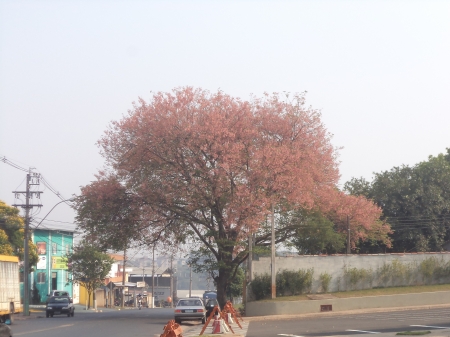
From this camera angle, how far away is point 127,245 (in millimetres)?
38812

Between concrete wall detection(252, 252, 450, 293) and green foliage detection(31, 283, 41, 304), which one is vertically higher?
concrete wall detection(252, 252, 450, 293)

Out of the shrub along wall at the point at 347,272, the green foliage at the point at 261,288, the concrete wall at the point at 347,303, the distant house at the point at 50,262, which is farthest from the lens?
the distant house at the point at 50,262

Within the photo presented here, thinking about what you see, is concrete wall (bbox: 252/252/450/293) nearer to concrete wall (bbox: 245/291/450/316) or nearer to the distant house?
concrete wall (bbox: 245/291/450/316)

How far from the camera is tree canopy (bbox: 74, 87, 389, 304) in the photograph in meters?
35.1

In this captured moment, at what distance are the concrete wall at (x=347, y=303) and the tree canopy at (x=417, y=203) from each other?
15.2 metres

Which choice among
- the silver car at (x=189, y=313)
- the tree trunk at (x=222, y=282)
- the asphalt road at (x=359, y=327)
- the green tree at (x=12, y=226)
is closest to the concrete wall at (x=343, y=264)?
the tree trunk at (x=222, y=282)

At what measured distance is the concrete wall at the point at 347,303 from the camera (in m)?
34.7

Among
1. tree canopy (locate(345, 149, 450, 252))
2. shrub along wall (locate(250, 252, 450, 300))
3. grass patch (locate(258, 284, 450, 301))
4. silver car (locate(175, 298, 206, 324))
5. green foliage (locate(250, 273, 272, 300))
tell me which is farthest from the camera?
tree canopy (locate(345, 149, 450, 252))

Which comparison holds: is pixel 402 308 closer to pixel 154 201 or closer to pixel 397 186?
pixel 154 201

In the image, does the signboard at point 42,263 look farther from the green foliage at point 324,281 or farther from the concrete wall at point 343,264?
the green foliage at point 324,281

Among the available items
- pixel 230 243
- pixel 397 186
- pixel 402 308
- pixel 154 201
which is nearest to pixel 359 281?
pixel 402 308

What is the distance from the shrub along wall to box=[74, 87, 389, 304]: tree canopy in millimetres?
2313

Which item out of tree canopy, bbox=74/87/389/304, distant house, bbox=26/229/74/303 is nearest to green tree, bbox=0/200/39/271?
distant house, bbox=26/229/74/303

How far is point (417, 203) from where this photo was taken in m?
52.8
